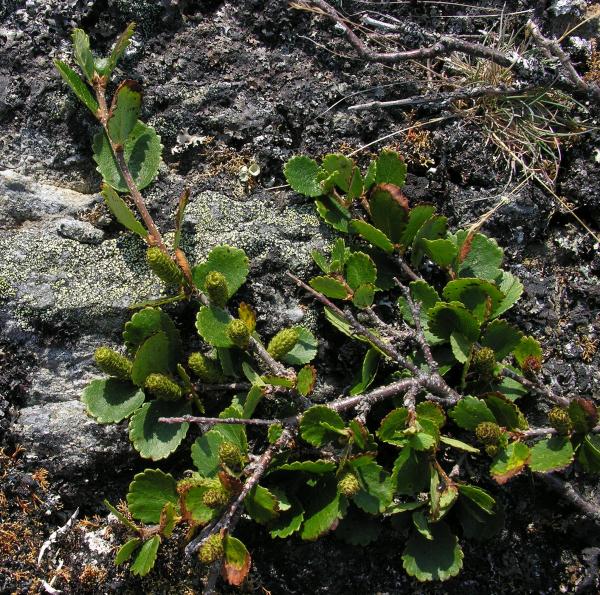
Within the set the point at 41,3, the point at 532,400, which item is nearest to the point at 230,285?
→ the point at 532,400

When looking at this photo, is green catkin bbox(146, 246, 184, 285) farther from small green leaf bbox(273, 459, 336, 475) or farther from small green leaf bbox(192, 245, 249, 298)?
small green leaf bbox(273, 459, 336, 475)

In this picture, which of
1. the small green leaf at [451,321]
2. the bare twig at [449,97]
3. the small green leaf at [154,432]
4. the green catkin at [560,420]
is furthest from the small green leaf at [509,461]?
the bare twig at [449,97]

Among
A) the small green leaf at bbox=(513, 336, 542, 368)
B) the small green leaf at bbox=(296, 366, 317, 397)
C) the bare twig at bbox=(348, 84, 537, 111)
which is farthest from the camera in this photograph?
the bare twig at bbox=(348, 84, 537, 111)

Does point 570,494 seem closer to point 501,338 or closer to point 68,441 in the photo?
point 501,338

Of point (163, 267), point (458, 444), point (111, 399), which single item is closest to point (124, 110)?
point (163, 267)

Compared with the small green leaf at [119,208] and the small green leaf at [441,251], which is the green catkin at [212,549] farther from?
the small green leaf at [441,251]

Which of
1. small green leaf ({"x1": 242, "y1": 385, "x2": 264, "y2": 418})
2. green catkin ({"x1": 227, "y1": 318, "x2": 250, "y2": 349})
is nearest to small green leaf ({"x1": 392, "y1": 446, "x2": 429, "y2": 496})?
small green leaf ({"x1": 242, "y1": 385, "x2": 264, "y2": 418})
